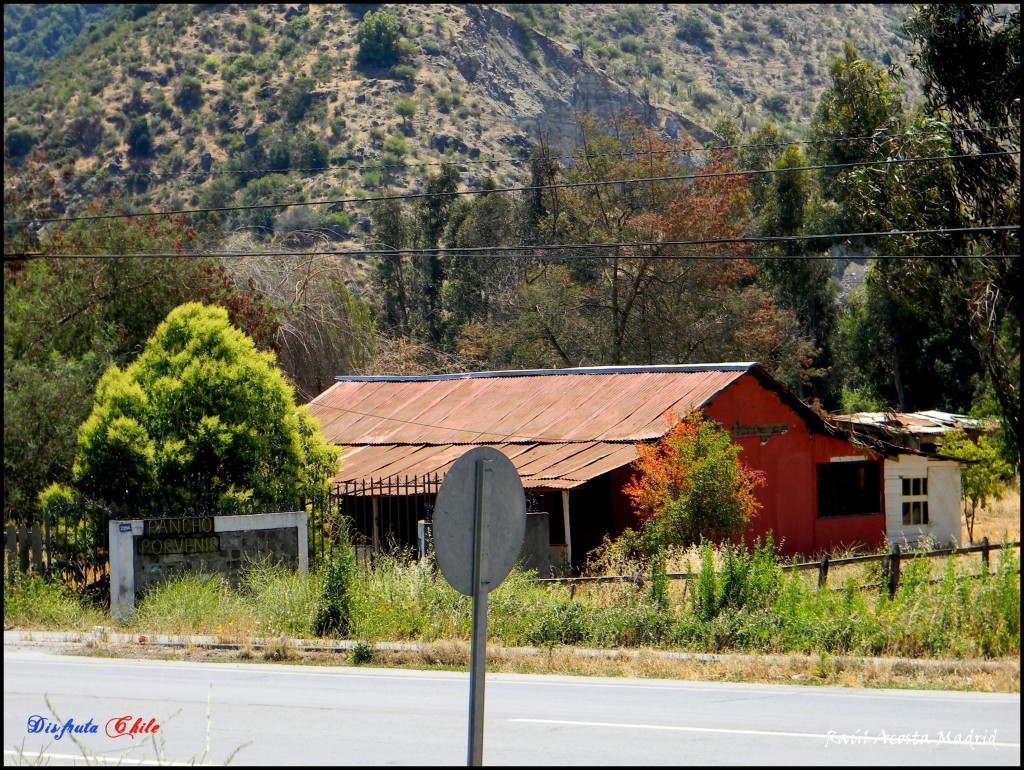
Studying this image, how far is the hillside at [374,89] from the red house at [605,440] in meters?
45.1

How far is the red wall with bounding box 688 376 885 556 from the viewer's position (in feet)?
92.8

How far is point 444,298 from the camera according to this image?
61.8 metres

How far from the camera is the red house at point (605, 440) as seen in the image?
88.2 ft

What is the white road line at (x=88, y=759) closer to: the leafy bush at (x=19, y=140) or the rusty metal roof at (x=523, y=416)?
the rusty metal roof at (x=523, y=416)

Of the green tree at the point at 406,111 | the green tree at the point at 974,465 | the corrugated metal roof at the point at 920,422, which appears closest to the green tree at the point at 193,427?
the corrugated metal roof at the point at 920,422

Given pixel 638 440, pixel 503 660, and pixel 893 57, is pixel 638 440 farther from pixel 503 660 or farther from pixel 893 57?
pixel 893 57

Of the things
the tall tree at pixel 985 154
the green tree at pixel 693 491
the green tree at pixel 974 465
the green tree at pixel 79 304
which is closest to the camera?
the tall tree at pixel 985 154

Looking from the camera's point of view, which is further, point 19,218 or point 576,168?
point 576,168

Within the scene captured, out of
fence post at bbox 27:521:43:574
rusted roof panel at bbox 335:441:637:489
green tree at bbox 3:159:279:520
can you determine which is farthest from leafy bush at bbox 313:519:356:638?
green tree at bbox 3:159:279:520

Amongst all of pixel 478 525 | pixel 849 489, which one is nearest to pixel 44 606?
pixel 478 525

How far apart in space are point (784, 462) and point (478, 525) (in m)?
23.6

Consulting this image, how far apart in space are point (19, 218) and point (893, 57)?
8823cm

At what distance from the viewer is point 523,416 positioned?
30141 mm

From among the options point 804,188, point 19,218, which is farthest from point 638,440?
point 804,188
